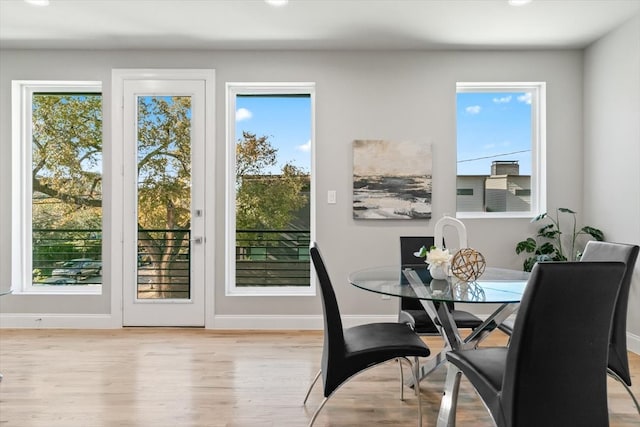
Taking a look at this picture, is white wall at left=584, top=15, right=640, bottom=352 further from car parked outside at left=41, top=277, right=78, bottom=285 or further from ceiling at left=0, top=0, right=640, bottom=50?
car parked outside at left=41, top=277, right=78, bottom=285

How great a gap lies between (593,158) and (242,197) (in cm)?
320

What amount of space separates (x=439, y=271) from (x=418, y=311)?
1.87 feet

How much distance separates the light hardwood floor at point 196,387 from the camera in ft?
7.61

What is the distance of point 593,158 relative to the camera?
3.90 m

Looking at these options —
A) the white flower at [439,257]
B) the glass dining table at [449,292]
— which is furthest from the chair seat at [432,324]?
the white flower at [439,257]

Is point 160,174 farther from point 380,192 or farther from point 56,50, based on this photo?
point 380,192

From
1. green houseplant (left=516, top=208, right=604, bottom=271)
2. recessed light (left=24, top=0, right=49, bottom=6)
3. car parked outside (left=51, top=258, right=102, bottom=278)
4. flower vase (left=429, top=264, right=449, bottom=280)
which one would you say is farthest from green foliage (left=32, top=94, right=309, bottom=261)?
green houseplant (left=516, top=208, right=604, bottom=271)

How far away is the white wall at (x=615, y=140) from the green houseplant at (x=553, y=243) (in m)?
0.21

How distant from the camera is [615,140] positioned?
3.58 m

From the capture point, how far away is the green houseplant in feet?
12.8

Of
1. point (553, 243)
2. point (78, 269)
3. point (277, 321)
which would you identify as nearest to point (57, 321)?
point (78, 269)

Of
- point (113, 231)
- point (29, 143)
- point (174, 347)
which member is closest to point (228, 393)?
point (174, 347)

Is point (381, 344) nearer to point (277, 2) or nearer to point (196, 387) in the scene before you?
point (196, 387)

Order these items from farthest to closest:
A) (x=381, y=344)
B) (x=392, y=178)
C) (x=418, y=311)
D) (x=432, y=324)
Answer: (x=392, y=178)
(x=418, y=311)
(x=432, y=324)
(x=381, y=344)
